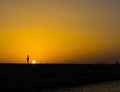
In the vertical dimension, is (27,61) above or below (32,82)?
above

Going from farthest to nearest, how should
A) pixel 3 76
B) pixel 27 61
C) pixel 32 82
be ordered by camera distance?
pixel 27 61 < pixel 32 82 < pixel 3 76

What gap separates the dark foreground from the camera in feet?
189

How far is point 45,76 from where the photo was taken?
2842 inches

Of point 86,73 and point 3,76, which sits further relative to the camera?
point 86,73

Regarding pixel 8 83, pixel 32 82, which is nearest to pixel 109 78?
pixel 32 82

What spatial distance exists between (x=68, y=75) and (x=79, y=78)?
494cm

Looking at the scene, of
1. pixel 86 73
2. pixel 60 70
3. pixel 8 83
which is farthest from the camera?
pixel 86 73

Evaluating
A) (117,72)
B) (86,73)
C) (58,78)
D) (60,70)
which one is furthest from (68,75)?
(117,72)

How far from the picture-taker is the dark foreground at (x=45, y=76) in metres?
57.6

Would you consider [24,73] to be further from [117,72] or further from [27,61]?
[117,72]

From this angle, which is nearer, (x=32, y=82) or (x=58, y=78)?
(x=32, y=82)

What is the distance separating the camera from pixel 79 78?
283 feet

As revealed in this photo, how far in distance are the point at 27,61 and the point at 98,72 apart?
125ft

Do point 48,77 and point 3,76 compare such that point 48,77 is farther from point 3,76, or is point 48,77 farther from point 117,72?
point 117,72
